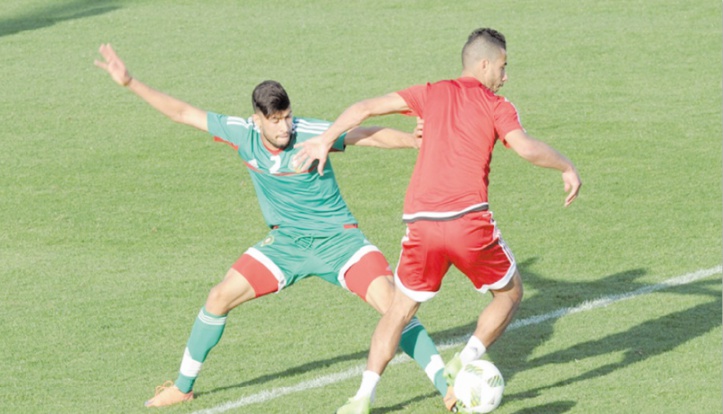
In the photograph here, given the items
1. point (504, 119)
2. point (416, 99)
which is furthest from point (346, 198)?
point (504, 119)

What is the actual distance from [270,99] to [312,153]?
0.62 meters

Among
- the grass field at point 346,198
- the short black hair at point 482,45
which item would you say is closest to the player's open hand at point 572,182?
the short black hair at point 482,45

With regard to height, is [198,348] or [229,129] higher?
[229,129]

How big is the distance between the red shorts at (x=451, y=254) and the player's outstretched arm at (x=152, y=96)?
1.84 m

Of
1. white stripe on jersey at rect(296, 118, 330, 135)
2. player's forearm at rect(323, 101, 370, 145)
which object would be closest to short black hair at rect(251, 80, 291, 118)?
white stripe on jersey at rect(296, 118, 330, 135)

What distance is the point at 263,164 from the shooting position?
27.0 feet

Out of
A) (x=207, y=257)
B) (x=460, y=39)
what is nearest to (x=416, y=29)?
(x=460, y=39)

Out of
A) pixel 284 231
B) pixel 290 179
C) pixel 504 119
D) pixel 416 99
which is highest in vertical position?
pixel 416 99

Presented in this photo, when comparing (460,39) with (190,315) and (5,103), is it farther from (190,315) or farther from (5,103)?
(190,315)

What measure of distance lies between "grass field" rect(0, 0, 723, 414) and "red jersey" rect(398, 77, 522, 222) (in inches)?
57.0

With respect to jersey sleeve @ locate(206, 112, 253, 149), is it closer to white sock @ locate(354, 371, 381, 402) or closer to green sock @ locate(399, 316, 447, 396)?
green sock @ locate(399, 316, 447, 396)

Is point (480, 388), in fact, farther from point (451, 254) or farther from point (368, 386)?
point (451, 254)

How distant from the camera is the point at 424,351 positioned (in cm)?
785

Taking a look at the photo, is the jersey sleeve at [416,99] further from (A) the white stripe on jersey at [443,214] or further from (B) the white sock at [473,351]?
(B) the white sock at [473,351]
